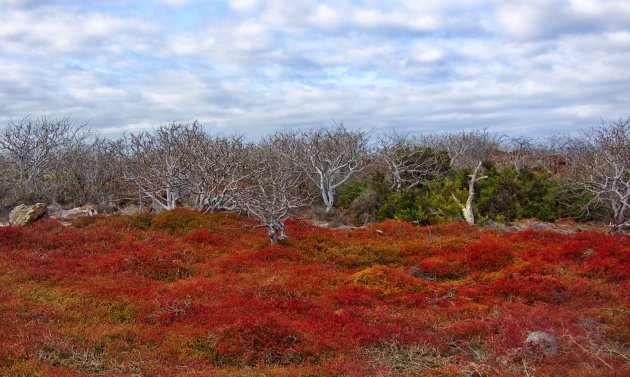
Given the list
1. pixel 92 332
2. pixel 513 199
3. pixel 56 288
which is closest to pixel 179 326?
pixel 92 332

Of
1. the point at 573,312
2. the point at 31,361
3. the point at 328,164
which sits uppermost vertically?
the point at 328,164

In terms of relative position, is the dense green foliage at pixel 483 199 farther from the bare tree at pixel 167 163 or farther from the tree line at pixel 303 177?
the bare tree at pixel 167 163

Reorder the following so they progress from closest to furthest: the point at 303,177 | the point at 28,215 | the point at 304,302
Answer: the point at 304,302 → the point at 28,215 → the point at 303,177

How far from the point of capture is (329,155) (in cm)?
2855

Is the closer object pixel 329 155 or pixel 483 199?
pixel 483 199

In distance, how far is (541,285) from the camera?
10.6 m

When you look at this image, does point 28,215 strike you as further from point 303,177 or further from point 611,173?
point 611,173

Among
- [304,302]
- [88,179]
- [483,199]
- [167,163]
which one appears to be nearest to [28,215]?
[167,163]

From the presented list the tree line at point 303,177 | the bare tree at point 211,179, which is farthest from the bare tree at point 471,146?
the bare tree at point 211,179

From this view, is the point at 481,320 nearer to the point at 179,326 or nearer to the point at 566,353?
the point at 566,353

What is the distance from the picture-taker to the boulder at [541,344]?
276 inches

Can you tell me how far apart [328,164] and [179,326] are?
67.2 feet

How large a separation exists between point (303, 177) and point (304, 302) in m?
22.5

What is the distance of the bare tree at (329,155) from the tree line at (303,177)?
80 millimetres
